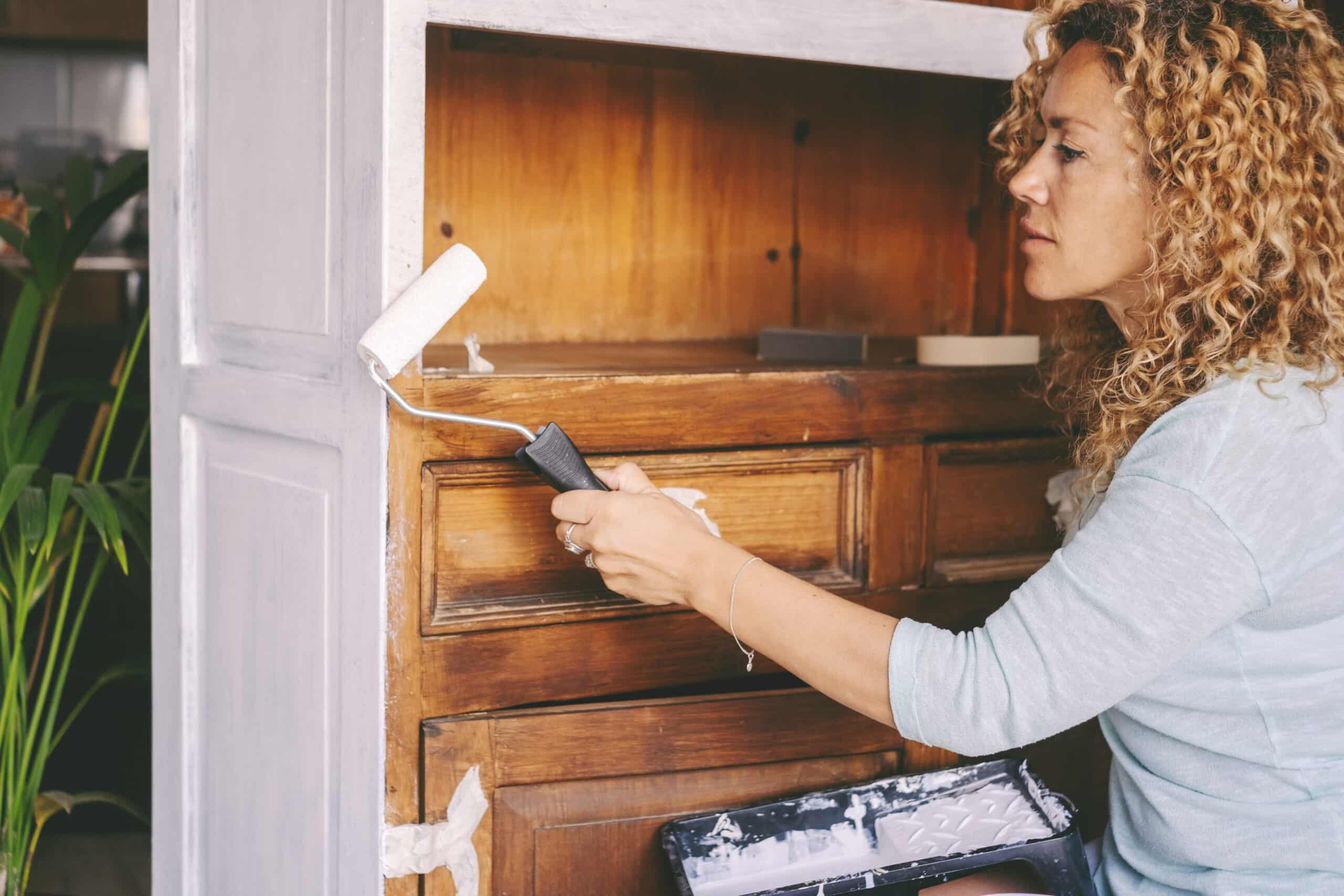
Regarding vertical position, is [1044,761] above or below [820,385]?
below

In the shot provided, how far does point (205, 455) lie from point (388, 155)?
18.2 inches

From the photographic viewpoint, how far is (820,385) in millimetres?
1214

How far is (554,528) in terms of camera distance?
1.12 meters

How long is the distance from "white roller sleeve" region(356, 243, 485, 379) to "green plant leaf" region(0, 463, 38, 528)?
0.61 meters

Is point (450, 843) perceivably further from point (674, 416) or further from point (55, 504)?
point (55, 504)

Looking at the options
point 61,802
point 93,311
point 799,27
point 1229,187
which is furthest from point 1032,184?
point 93,311

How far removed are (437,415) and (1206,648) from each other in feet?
2.07

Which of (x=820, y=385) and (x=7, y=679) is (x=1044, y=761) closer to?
(x=820, y=385)

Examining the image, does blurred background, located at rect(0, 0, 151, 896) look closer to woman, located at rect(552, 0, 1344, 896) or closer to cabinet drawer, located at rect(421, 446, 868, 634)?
cabinet drawer, located at rect(421, 446, 868, 634)

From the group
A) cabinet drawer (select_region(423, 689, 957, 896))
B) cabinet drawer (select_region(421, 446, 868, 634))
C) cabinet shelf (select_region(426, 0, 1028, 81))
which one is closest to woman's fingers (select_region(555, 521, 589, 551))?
cabinet drawer (select_region(421, 446, 868, 634))

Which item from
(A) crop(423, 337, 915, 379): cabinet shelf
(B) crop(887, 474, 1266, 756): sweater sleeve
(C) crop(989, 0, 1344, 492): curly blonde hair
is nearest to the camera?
(B) crop(887, 474, 1266, 756): sweater sleeve

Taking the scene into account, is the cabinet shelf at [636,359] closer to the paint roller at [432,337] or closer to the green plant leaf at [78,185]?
the paint roller at [432,337]

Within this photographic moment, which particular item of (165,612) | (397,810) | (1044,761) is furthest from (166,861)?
(1044,761)

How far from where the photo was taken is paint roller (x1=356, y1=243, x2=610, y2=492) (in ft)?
3.05
